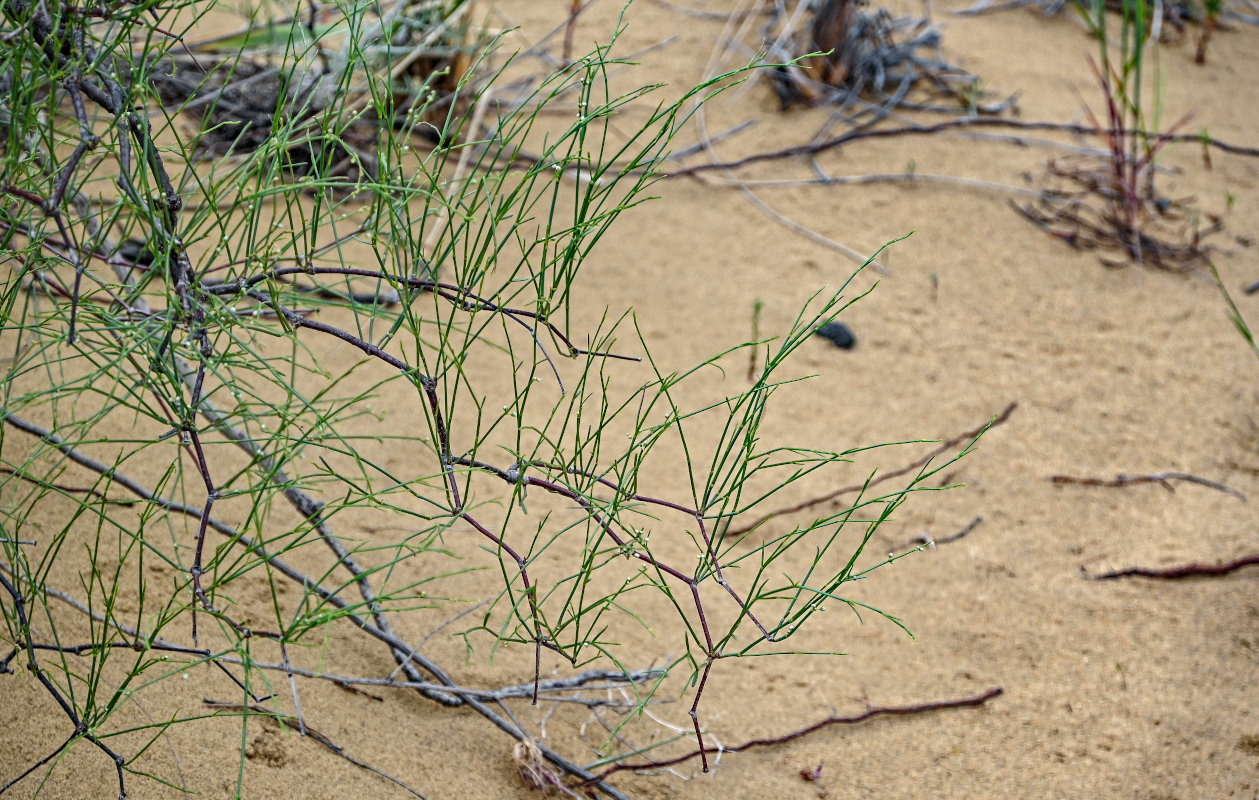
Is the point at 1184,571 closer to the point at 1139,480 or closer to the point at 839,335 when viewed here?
the point at 1139,480

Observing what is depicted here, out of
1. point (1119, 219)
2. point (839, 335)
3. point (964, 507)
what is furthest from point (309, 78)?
point (1119, 219)

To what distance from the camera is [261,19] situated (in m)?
4.04

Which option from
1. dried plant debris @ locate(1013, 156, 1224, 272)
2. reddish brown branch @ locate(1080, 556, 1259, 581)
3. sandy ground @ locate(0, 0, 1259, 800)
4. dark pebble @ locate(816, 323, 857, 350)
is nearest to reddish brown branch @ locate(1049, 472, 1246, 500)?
sandy ground @ locate(0, 0, 1259, 800)

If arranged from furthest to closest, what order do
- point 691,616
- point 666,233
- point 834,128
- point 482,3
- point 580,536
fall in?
point 482,3
point 834,128
point 666,233
point 580,536
point 691,616

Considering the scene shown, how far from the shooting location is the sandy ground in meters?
1.70

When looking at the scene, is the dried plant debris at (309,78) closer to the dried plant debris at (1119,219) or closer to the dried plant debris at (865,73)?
the dried plant debris at (865,73)

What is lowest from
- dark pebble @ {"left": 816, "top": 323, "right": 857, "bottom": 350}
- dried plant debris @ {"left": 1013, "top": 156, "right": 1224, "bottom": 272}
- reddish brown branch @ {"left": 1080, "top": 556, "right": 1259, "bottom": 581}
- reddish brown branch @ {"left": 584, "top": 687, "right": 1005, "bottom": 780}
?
reddish brown branch @ {"left": 584, "top": 687, "right": 1005, "bottom": 780}

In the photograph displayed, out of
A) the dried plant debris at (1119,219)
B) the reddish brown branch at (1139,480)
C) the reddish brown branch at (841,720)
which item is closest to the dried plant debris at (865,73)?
the dried plant debris at (1119,219)

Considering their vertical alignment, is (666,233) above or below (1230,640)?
above

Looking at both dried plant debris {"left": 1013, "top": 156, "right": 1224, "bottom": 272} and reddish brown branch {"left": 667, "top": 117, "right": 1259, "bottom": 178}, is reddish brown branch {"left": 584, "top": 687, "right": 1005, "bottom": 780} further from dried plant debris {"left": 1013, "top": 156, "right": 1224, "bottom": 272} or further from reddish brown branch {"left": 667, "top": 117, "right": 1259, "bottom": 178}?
reddish brown branch {"left": 667, "top": 117, "right": 1259, "bottom": 178}

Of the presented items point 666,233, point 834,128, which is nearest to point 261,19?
point 666,233

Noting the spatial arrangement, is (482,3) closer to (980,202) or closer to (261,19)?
(261,19)

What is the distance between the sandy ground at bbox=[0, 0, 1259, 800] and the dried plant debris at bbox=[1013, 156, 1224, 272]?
2.8 inches

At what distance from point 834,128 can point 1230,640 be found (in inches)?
91.2
